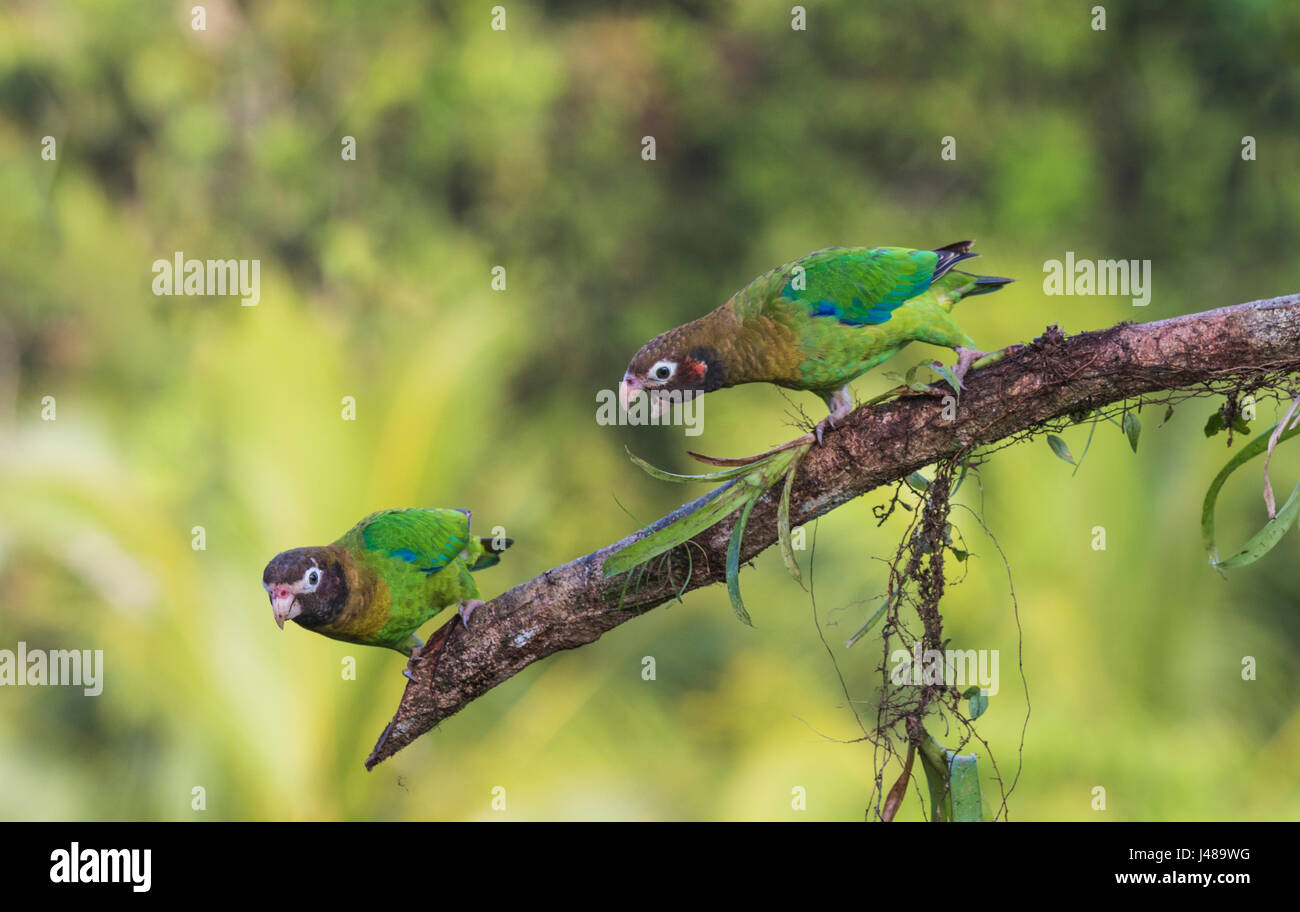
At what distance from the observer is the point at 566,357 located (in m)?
14.2

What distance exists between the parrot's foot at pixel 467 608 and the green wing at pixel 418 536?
0.19 m

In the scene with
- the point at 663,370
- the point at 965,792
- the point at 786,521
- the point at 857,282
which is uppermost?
the point at 857,282

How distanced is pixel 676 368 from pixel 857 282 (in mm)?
677

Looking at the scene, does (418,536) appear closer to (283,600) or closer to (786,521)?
(283,600)

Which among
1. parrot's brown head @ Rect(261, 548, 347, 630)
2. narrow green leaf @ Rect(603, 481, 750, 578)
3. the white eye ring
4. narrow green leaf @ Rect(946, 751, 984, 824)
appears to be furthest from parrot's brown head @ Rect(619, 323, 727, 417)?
narrow green leaf @ Rect(946, 751, 984, 824)

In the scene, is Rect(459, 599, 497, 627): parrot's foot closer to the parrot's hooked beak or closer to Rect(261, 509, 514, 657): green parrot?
Rect(261, 509, 514, 657): green parrot

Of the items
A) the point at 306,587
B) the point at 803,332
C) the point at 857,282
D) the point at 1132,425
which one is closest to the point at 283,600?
the point at 306,587

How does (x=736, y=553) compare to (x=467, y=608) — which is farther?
(x=467, y=608)

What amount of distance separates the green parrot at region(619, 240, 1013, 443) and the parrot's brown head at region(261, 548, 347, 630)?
45.1 inches

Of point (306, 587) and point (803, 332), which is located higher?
point (803, 332)

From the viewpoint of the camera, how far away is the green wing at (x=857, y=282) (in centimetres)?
403

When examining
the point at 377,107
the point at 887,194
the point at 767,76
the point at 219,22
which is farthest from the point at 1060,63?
the point at 219,22

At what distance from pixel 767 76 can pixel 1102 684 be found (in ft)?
30.6

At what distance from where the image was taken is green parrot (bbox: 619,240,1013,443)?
13.0ft
